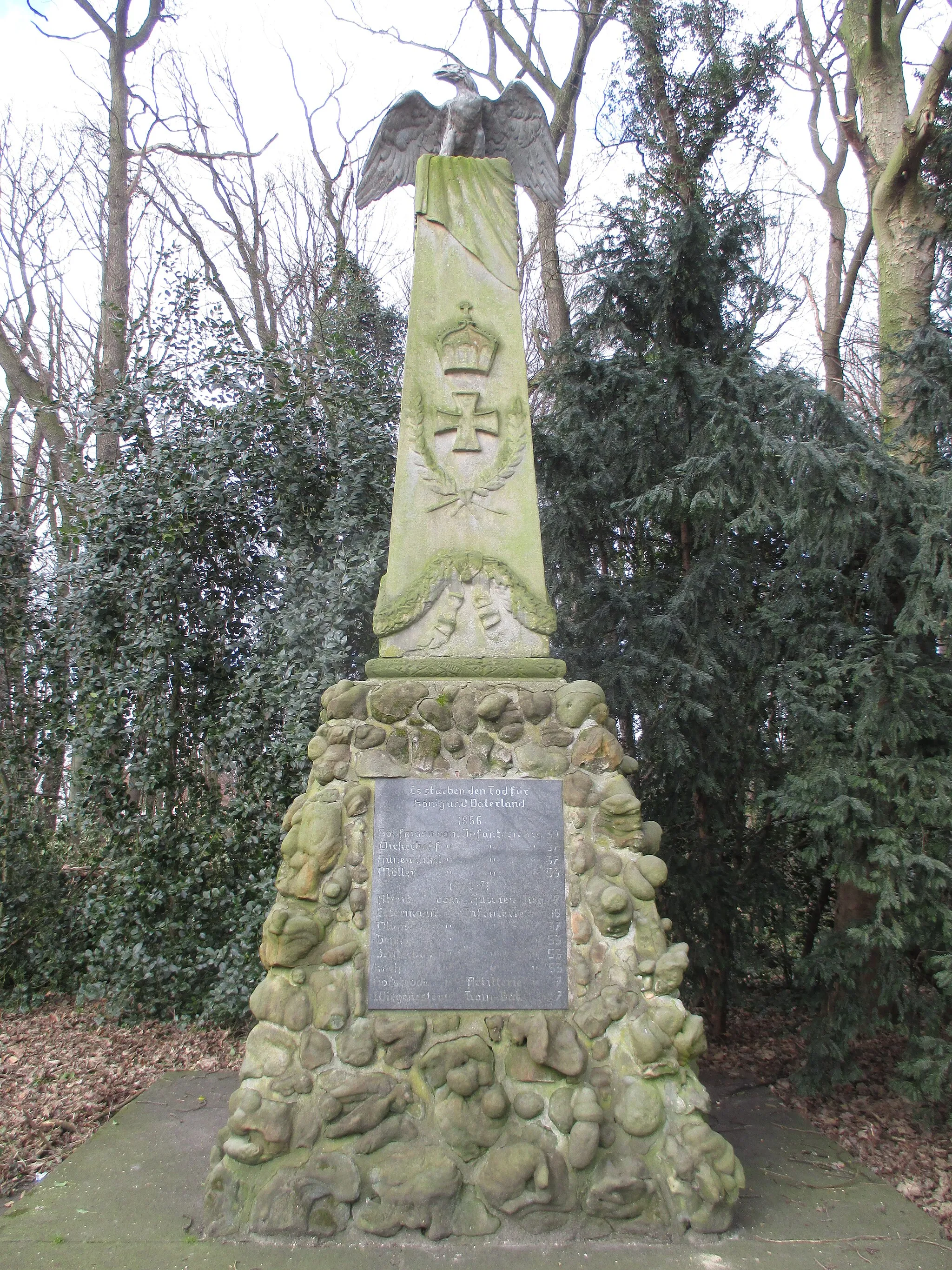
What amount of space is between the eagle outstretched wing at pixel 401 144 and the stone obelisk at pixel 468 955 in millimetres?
1568

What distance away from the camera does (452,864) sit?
Result: 3453mm

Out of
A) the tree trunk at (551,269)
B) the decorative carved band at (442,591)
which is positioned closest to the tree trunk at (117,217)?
the tree trunk at (551,269)

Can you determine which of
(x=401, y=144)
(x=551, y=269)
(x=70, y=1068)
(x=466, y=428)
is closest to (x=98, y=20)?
(x=551, y=269)

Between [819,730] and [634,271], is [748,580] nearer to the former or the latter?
[819,730]

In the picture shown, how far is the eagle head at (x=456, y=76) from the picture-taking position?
4453 millimetres

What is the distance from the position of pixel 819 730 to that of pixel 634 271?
378 centimetres

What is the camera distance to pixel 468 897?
342cm

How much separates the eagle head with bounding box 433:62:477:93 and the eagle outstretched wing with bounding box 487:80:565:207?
0.15 meters

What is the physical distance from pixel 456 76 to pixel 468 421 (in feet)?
6.45

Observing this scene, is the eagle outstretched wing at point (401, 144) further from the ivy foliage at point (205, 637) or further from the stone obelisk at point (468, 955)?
the ivy foliage at point (205, 637)

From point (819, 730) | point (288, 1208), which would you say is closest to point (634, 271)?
point (819, 730)

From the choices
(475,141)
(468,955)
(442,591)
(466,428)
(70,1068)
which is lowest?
(70,1068)

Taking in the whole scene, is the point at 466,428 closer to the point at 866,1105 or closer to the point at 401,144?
the point at 401,144

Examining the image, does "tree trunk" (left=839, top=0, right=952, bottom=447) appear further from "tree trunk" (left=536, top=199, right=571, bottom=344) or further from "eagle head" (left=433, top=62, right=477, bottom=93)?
"tree trunk" (left=536, top=199, right=571, bottom=344)
